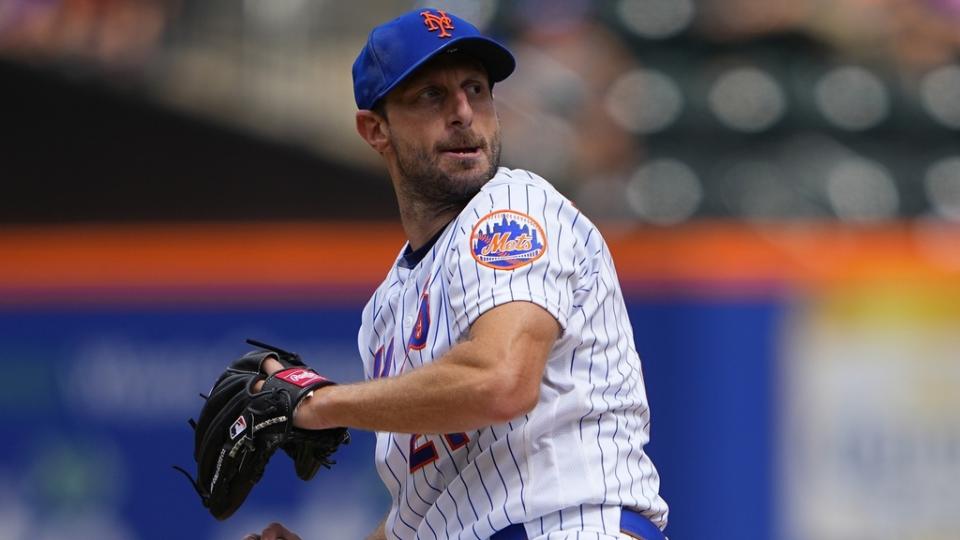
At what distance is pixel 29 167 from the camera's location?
6633 millimetres

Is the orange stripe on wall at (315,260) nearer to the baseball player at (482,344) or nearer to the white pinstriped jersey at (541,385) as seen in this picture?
the baseball player at (482,344)

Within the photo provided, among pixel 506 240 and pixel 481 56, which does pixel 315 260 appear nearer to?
pixel 481 56

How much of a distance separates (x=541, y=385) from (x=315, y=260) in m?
3.55

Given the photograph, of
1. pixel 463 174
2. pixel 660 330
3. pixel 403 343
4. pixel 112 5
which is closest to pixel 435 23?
pixel 463 174

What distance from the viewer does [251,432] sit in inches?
106

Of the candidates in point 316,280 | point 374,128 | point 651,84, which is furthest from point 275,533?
point 651,84

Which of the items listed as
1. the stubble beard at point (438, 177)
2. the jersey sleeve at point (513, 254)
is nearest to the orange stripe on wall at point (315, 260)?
the stubble beard at point (438, 177)

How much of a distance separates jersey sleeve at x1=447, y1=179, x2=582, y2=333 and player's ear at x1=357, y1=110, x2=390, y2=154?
0.31 metres

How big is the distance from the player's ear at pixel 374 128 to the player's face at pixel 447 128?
0.04 m

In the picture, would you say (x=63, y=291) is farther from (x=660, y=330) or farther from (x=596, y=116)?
(x=596, y=116)

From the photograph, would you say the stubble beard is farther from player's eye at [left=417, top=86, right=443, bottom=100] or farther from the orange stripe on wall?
the orange stripe on wall

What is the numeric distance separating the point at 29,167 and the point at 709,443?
330 centimetres

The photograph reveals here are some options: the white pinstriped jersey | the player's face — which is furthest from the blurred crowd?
the white pinstriped jersey

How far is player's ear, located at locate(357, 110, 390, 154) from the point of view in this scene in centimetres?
291
